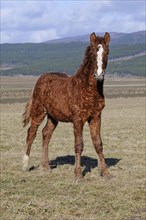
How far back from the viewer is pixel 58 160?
14078 millimetres

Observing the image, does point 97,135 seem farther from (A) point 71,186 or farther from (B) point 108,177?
(A) point 71,186

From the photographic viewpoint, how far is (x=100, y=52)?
1013 cm

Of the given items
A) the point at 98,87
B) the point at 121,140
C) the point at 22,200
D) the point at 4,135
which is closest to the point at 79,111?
the point at 98,87

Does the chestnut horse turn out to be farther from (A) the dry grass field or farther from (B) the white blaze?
(A) the dry grass field

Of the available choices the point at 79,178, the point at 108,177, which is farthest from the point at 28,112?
the point at 108,177

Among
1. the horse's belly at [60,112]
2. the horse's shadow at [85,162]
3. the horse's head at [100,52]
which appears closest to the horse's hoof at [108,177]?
the horse's shadow at [85,162]

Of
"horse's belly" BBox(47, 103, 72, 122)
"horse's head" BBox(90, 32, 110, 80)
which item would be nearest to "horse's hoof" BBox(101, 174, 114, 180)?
"horse's belly" BBox(47, 103, 72, 122)

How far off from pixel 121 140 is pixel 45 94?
22.5ft

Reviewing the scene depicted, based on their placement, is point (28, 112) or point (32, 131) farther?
point (28, 112)

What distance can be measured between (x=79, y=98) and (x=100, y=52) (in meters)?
1.35

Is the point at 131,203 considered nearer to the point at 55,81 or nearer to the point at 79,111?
the point at 79,111

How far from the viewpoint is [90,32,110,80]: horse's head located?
32.7ft

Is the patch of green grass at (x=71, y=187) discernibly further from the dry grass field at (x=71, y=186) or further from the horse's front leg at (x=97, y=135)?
the horse's front leg at (x=97, y=135)

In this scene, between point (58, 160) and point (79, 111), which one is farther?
point (58, 160)
